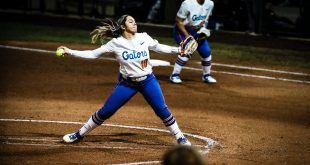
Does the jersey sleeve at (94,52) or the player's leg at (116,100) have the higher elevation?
the jersey sleeve at (94,52)

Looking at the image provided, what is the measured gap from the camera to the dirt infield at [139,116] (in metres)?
8.70

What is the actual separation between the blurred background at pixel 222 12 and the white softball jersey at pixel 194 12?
39.4 feet

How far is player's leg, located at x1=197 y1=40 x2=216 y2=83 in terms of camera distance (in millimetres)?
14891

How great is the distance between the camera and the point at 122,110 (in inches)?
478

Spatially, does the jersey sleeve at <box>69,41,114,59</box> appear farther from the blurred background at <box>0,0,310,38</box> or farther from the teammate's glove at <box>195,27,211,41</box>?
the blurred background at <box>0,0,310,38</box>

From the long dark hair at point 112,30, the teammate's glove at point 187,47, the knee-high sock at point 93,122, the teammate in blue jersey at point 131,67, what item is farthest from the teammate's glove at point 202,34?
the knee-high sock at point 93,122

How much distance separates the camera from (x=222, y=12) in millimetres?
27562

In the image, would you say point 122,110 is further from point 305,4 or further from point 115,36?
point 305,4

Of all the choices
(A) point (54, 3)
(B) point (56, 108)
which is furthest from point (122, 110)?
(A) point (54, 3)

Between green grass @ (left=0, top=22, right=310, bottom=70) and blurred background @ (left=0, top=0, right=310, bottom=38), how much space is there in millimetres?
3354

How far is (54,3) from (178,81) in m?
19.9

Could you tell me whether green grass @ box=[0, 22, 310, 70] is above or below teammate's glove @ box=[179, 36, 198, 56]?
below

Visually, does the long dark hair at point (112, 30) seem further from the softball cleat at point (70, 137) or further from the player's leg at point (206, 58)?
the player's leg at point (206, 58)

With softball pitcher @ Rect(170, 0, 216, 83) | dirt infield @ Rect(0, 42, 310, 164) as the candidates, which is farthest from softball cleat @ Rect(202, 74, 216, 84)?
softball pitcher @ Rect(170, 0, 216, 83)
